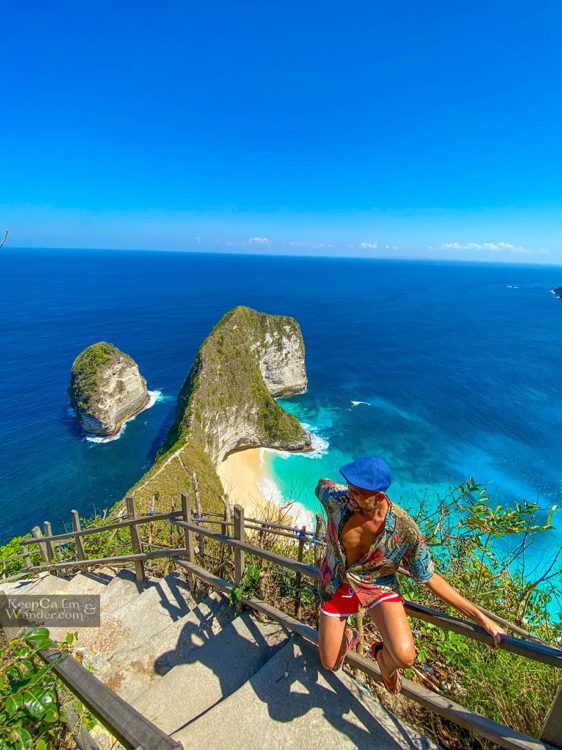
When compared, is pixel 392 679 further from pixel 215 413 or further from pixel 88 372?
pixel 88 372

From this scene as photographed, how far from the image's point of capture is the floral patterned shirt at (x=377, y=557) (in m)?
3.00

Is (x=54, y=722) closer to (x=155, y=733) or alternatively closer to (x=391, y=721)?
(x=155, y=733)

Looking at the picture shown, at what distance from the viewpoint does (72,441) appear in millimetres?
35312

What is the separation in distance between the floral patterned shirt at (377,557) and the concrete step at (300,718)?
87cm

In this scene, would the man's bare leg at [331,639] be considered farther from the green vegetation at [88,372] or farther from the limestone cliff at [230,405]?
the green vegetation at [88,372]

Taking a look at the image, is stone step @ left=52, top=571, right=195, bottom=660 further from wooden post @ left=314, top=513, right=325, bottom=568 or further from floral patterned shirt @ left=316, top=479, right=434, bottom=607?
floral patterned shirt @ left=316, top=479, right=434, bottom=607

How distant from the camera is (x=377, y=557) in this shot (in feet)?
10.2

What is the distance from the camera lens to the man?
2.86 metres

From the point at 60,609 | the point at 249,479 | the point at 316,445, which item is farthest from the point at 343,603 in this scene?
the point at 316,445

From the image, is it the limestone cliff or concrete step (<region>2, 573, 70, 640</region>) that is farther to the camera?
the limestone cliff

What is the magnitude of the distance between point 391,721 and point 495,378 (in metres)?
63.5

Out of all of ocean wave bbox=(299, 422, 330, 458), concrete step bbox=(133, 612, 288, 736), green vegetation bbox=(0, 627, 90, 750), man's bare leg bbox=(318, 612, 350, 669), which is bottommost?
ocean wave bbox=(299, 422, 330, 458)

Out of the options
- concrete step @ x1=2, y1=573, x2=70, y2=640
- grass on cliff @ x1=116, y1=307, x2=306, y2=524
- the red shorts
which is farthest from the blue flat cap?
grass on cliff @ x1=116, y1=307, x2=306, y2=524

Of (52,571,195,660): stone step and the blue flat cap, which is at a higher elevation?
the blue flat cap
